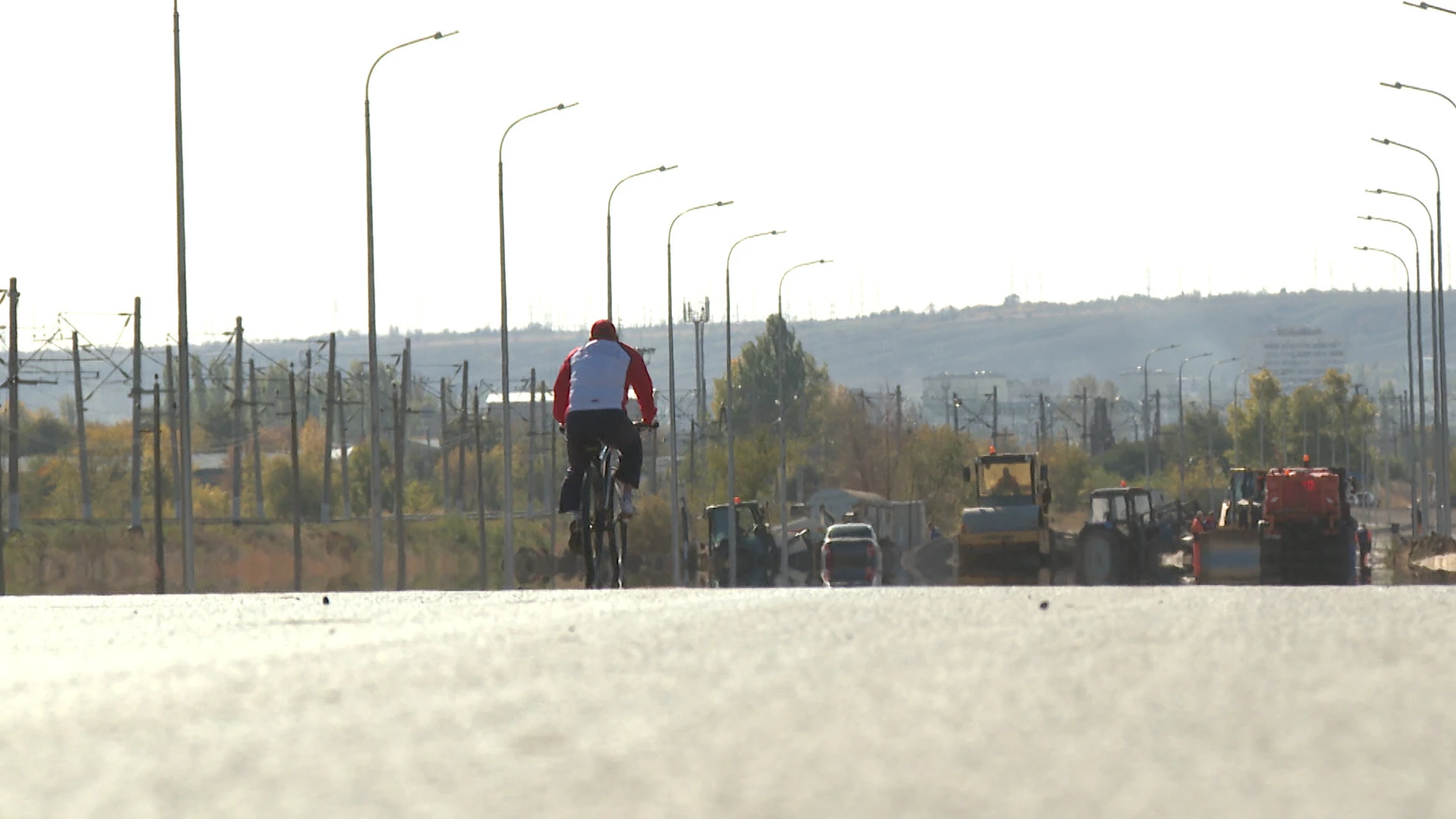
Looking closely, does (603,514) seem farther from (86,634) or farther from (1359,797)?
(1359,797)

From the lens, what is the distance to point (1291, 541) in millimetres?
48156

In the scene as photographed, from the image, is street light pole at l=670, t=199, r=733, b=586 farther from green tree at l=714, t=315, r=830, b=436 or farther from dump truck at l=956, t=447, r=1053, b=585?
green tree at l=714, t=315, r=830, b=436

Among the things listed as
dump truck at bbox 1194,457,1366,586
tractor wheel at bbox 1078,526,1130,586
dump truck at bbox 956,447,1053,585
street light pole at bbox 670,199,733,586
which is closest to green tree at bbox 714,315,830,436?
street light pole at bbox 670,199,733,586

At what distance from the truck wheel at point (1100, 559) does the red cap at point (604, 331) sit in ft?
120

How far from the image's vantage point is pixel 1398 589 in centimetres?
1420

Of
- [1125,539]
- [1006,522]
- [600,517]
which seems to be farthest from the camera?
[1125,539]

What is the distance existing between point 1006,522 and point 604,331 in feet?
119

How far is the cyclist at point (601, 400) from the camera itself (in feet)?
A: 57.2

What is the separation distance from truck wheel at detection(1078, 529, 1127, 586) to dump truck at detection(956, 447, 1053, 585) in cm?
91

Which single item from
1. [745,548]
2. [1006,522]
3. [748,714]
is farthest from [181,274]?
[748,714]

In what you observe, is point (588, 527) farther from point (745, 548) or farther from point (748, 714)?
point (745, 548)

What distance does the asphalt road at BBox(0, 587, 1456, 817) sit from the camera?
550cm

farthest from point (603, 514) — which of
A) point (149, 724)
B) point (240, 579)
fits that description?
point (240, 579)

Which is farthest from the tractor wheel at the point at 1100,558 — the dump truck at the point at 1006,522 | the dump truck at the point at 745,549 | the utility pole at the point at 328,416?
the utility pole at the point at 328,416
